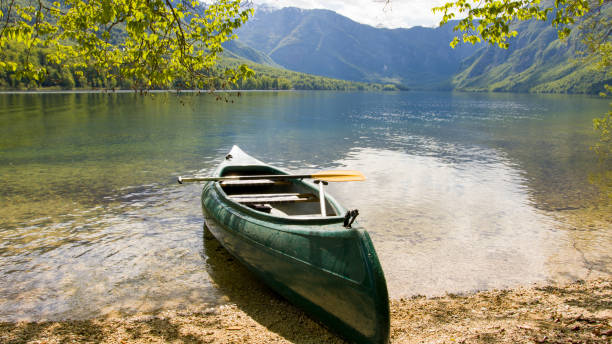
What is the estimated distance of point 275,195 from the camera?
1259 cm

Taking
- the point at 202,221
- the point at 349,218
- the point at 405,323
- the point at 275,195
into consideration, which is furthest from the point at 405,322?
the point at 202,221

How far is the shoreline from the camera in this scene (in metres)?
7.07

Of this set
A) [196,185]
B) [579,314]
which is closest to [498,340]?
[579,314]

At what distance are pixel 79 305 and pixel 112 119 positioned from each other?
50616 millimetres

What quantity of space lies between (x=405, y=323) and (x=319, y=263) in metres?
2.35

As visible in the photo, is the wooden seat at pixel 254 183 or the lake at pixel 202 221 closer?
the lake at pixel 202 221

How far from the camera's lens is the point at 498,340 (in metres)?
6.75

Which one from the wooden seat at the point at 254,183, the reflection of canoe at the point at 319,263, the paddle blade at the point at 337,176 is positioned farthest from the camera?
the wooden seat at the point at 254,183

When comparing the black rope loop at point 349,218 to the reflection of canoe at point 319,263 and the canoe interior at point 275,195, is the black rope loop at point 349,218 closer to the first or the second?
the reflection of canoe at point 319,263

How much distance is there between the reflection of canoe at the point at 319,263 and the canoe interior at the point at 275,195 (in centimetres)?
73

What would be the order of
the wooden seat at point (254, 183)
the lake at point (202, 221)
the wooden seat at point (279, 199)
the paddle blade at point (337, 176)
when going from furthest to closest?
the wooden seat at point (254, 183)
the paddle blade at point (337, 176)
the wooden seat at point (279, 199)
the lake at point (202, 221)

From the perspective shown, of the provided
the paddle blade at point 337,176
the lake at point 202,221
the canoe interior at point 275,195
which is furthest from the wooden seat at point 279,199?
the lake at point 202,221

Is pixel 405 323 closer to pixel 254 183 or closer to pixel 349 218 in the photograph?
pixel 349 218

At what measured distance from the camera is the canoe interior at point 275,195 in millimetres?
11773
